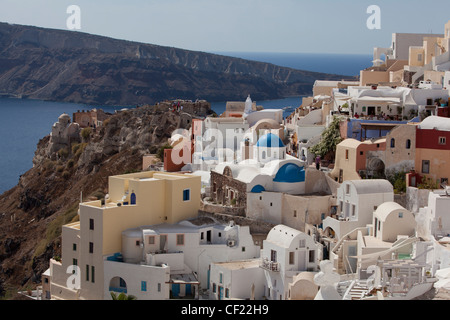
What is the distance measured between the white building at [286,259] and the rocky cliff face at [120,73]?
116787 millimetres

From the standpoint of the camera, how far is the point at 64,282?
32.1 metres

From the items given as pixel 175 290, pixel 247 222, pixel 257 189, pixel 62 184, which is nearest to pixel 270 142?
pixel 257 189

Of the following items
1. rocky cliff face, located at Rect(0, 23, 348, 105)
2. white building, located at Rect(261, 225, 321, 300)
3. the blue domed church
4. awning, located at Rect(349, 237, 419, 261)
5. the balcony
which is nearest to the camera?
awning, located at Rect(349, 237, 419, 261)

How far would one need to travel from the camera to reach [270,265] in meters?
29.0

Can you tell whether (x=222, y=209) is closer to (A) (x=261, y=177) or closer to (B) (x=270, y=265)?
(A) (x=261, y=177)

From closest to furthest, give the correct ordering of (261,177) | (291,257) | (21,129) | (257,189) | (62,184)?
(291,257) → (257,189) → (261,177) → (62,184) → (21,129)

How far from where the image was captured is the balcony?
94.7 feet

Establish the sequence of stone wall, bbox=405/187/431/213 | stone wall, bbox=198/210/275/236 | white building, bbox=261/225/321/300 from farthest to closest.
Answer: stone wall, bbox=198/210/275/236 → stone wall, bbox=405/187/431/213 → white building, bbox=261/225/321/300

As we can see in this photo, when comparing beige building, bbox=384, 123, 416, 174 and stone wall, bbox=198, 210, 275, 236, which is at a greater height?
beige building, bbox=384, 123, 416, 174

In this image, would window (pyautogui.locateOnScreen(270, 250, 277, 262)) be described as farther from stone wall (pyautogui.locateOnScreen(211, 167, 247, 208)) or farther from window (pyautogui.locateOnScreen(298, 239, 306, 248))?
stone wall (pyautogui.locateOnScreen(211, 167, 247, 208))

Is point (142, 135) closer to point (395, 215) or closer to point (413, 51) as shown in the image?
point (413, 51)

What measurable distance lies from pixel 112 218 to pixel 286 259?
680 cm

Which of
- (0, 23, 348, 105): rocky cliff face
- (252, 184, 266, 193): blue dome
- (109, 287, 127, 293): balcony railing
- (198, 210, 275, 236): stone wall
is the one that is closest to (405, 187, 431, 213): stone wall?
(198, 210, 275, 236): stone wall

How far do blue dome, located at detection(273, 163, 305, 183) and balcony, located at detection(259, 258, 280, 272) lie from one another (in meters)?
5.14
